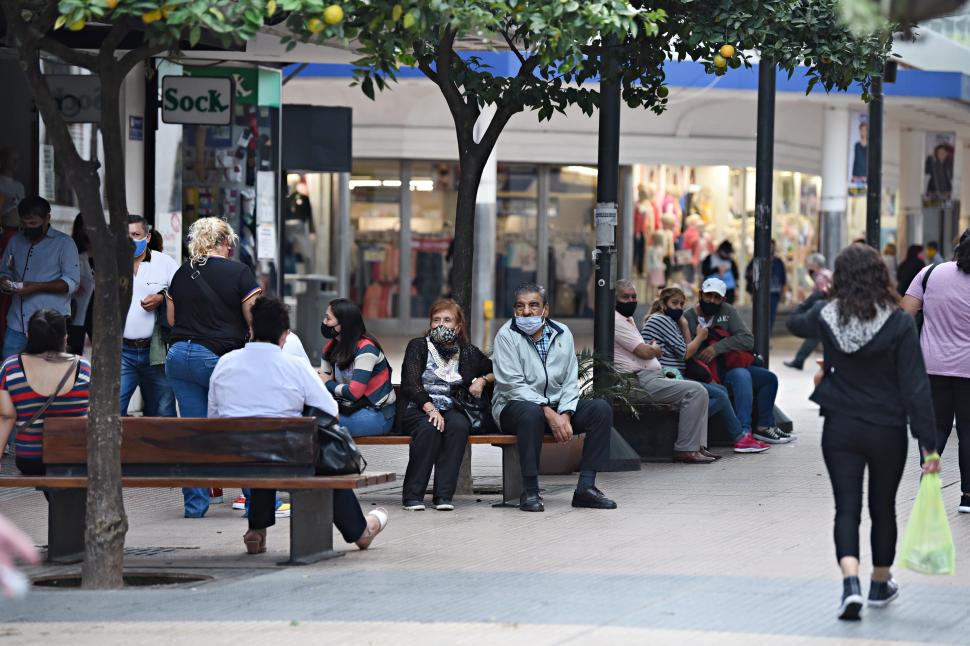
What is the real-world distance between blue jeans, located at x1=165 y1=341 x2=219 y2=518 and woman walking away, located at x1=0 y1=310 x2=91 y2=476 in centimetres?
98

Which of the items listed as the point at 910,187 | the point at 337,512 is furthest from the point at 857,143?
the point at 337,512

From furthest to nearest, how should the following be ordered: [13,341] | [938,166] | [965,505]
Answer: [938,166]
[13,341]
[965,505]

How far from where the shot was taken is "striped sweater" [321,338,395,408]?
980 centimetres

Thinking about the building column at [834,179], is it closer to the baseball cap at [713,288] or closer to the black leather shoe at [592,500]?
the baseball cap at [713,288]

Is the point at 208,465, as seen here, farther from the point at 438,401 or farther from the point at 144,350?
the point at 144,350

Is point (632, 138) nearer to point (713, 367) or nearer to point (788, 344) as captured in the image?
point (788, 344)

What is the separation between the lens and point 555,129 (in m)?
29.9

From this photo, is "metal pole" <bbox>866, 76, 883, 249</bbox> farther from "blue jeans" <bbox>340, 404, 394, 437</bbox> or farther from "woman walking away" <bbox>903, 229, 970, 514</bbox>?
"blue jeans" <bbox>340, 404, 394, 437</bbox>

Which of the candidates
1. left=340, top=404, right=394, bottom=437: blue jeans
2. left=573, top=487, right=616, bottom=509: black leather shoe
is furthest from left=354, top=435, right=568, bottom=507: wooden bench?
left=573, top=487, right=616, bottom=509: black leather shoe

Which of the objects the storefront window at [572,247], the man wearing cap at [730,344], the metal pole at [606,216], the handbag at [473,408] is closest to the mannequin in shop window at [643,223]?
the storefront window at [572,247]

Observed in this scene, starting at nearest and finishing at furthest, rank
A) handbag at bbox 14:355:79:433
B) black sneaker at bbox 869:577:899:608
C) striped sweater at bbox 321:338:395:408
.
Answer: black sneaker at bbox 869:577:899:608
handbag at bbox 14:355:79:433
striped sweater at bbox 321:338:395:408

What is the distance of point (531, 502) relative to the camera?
9953mm

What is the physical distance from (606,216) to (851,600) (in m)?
5.57

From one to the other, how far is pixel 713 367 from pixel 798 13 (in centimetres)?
344
